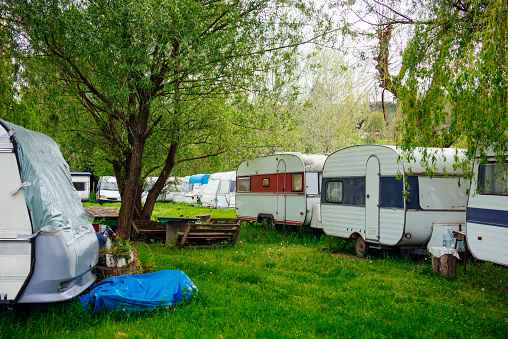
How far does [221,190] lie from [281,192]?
13059 millimetres

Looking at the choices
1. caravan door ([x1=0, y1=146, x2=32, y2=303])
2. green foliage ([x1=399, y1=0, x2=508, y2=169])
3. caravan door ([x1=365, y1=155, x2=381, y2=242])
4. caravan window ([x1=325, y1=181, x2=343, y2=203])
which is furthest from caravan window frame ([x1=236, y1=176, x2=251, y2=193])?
caravan door ([x1=0, y1=146, x2=32, y2=303])

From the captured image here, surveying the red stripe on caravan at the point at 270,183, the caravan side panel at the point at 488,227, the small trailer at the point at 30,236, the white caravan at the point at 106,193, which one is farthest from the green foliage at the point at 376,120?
the white caravan at the point at 106,193

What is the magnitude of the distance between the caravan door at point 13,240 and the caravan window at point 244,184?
13.2 m

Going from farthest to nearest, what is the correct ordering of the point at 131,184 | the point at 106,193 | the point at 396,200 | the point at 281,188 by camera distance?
the point at 106,193 < the point at 281,188 < the point at 131,184 < the point at 396,200

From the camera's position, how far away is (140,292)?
5660mm

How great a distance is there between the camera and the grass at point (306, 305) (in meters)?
4.90

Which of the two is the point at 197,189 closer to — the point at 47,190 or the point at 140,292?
the point at 140,292

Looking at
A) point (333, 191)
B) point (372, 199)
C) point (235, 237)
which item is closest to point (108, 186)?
point (235, 237)

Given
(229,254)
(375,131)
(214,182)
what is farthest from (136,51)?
(214,182)

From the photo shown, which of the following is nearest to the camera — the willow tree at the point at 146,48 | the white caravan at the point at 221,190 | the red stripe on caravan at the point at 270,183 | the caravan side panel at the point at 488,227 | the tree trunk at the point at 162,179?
the caravan side panel at the point at 488,227

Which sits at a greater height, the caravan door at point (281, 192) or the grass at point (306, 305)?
the caravan door at point (281, 192)

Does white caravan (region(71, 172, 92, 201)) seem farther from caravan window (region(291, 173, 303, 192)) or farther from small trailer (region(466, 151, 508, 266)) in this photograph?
small trailer (region(466, 151, 508, 266))

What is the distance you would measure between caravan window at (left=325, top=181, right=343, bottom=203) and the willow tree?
3450 millimetres

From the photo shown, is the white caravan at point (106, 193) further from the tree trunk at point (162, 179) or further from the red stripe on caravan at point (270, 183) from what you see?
the tree trunk at point (162, 179)
